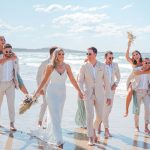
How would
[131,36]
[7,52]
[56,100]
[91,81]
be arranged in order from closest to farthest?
1. [56,100]
2. [91,81]
3. [7,52]
4. [131,36]

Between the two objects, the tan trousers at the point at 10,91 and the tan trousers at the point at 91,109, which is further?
Answer: the tan trousers at the point at 10,91

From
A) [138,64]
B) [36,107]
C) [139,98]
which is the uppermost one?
[138,64]

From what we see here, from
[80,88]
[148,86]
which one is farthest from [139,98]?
[80,88]

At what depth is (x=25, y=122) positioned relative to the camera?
10.6 m

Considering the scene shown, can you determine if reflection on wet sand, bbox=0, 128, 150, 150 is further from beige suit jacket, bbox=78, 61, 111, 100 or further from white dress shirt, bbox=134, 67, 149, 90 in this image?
white dress shirt, bbox=134, 67, 149, 90

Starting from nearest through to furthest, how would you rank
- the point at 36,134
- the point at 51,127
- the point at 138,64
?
the point at 51,127
the point at 36,134
the point at 138,64

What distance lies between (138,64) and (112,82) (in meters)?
0.86

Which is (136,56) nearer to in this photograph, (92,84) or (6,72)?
(92,84)

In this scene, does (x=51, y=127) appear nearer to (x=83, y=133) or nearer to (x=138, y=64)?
(x=83, y=133)

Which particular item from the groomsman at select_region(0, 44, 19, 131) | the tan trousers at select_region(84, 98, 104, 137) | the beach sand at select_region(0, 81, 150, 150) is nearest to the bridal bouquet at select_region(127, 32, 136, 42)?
the beach sand at select_region(0, 81, 150, 150)

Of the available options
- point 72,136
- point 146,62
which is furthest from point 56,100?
point 146,62

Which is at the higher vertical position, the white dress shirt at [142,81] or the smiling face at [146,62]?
the smiling face at [146,62]

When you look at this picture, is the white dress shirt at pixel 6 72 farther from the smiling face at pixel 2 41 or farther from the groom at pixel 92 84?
the groom at pixel 92 84

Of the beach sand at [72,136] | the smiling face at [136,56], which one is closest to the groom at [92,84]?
the beach sand at [72,136]
